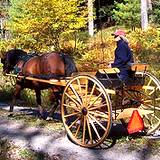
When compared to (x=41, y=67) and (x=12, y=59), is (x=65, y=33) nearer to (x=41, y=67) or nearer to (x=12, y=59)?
(x=12, y=59)

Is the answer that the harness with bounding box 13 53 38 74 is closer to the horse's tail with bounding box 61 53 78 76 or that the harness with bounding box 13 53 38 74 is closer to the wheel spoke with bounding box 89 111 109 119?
the horse's tail with bounding box 61 53 78 76

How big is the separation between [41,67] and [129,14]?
74.3ft

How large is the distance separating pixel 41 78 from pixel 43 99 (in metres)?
5.80

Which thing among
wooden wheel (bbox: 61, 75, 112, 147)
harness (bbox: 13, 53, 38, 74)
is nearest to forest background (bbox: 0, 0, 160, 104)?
harness (bbox: 13, 53, 38, 74)

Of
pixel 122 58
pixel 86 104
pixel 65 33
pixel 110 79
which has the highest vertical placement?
pixel 65 33

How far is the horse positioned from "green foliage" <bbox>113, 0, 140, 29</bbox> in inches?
812

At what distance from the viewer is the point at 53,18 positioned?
22828 mm

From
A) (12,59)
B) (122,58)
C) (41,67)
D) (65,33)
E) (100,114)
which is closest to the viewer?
(100,114)

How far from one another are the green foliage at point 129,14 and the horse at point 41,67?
20613 millimetres

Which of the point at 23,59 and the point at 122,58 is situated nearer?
the point at 122,58

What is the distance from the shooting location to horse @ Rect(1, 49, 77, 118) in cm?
1081


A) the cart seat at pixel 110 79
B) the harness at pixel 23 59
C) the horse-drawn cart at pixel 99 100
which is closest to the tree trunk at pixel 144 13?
the harness at pixel 23 59

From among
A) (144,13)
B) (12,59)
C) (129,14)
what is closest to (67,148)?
(12,59)

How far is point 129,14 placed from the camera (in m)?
32.8
